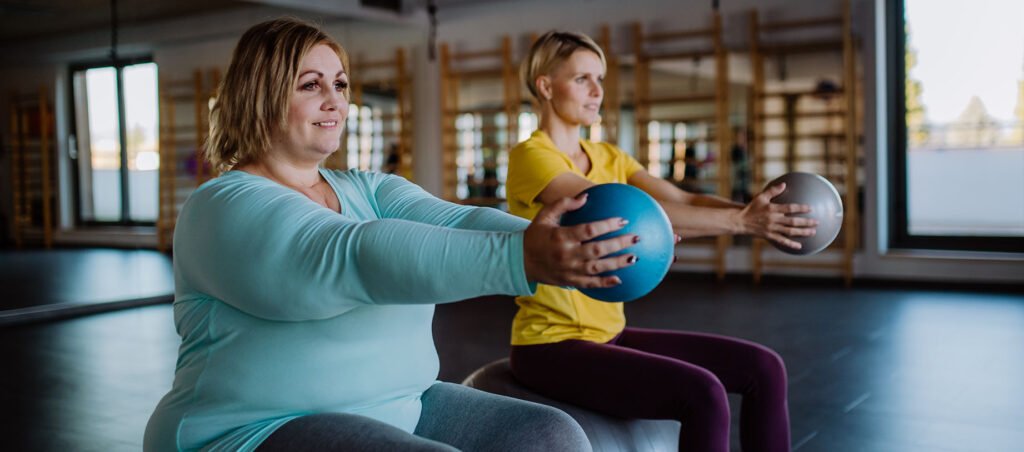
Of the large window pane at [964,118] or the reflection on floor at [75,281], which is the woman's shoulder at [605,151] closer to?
the reflection on floor at [75,281]

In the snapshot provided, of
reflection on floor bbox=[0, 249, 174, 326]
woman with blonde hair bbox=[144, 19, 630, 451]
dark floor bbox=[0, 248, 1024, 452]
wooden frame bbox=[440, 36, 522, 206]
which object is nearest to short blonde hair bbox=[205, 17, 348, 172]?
woman with blonde hair bbox=[144, 19, 630, 451]

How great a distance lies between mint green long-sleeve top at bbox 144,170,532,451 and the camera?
104 cm

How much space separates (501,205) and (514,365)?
6017 millimetres

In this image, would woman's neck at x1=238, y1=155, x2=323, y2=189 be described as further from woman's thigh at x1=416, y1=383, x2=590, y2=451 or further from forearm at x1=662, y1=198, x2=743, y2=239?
forearm at x1=662, y1=198, x2=743, y2=239

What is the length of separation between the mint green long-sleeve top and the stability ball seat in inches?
23.0

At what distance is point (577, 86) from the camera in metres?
2.03

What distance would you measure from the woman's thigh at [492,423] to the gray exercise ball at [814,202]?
710 millimetres

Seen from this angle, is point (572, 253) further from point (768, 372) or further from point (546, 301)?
point (768, 372)

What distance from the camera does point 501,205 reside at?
800 centimetres

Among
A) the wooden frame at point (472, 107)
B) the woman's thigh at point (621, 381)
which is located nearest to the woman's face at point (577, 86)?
the woman's thigh at point (621, 381)

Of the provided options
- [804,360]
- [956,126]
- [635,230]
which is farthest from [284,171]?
[956,126]

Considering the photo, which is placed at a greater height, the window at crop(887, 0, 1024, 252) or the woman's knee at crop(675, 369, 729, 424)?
the window at crop(887, 0, 1024, 252)

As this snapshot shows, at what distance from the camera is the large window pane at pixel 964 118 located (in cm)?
628

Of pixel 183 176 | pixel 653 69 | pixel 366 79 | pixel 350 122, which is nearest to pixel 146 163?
pixel 183 176
